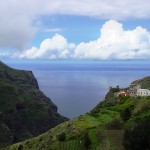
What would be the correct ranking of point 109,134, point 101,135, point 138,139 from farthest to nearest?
point 101,135 → point 109,134 → point 138,139

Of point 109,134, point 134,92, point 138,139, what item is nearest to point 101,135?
point 109,134

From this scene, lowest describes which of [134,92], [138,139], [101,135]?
[101,135]

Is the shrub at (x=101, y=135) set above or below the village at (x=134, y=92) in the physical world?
below

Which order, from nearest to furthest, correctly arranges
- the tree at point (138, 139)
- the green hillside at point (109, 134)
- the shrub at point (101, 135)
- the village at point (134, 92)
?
the tree at point (138, 139), the green hillside at point (109, 134), the shrub at point (101, 135), the village at point (134, 92)

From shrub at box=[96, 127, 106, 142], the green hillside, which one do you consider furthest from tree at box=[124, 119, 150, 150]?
shrub at box=[96, 127, 106, 142]

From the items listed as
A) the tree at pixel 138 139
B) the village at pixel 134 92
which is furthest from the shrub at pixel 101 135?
the village at pixel 134 92

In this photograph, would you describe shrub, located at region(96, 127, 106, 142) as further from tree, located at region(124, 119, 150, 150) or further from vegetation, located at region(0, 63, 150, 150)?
tree, located at region(124, 119, 150, 150)

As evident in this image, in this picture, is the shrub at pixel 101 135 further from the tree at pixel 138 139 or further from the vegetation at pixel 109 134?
the tree at pixel 138 139

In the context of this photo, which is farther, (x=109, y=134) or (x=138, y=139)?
(x=109, y=134)

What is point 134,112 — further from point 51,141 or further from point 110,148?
point 110,148

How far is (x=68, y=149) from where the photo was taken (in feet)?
180

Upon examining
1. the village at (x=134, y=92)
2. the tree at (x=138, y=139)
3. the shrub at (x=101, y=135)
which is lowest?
the shrub at (x=101, y=135)

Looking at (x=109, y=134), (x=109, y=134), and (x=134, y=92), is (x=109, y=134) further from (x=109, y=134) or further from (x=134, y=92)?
(x=134, y=92)

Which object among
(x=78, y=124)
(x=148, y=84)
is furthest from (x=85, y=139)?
(x=148, y=84)
